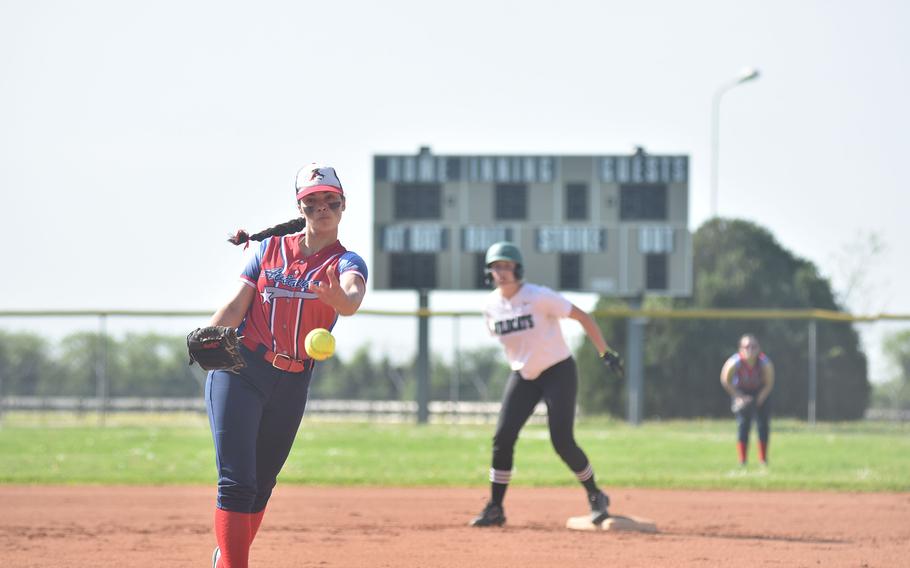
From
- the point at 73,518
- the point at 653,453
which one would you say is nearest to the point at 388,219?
the point at 653,453

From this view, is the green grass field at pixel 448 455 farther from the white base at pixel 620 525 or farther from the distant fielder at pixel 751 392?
the white base at pixel 620 525

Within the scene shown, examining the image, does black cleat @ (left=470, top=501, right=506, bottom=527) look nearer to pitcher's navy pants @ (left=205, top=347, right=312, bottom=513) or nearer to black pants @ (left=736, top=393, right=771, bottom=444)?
pitcher's navy pants @ (left=205, top=347, right=312, bottom=513)

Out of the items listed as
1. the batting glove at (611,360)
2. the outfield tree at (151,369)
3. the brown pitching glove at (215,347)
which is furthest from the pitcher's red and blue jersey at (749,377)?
the outfield tree at (151,369)

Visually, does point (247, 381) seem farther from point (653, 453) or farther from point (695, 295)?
point (695, 295)

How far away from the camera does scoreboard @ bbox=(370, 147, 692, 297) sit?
2667cm

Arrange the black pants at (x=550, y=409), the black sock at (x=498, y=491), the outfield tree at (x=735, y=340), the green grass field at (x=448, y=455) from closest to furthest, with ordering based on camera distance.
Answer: the black pants at (x=550, y=409) < the black sock at (x=498, y=491) < the green grass field at (x=448, y=455) < the outfield tree at (x=735, y=340)

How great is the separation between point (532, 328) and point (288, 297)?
12.6 feet

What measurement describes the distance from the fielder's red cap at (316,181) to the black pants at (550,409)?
3.87 metres

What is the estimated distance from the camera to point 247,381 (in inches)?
226

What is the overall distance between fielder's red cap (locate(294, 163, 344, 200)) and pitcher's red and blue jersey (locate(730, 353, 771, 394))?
1046cm

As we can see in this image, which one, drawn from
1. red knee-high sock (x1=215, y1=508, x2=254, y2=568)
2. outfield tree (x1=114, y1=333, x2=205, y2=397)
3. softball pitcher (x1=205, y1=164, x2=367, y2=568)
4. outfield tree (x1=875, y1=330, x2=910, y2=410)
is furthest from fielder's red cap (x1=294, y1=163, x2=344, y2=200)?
outfield tree (x1=875, y1=330, x2=910, y2=410)

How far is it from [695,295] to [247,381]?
32.6 m

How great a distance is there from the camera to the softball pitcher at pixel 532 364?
9.30m

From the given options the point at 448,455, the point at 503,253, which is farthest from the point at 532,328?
the point at 448,455
